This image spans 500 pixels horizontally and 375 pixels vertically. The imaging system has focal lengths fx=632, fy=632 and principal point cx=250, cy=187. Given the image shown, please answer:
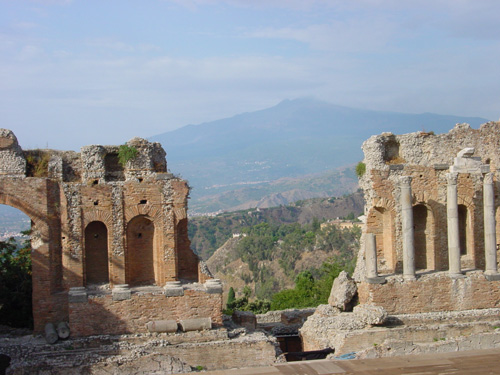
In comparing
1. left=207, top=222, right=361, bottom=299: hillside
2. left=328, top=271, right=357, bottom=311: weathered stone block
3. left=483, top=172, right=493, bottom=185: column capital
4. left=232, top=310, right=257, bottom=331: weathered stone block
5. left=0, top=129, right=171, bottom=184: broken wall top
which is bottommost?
left=207, top=222, right=361, bottom=299: hillside

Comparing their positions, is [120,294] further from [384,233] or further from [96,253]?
[384,233]

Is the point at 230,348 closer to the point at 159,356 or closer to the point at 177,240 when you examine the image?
the point at 159,356

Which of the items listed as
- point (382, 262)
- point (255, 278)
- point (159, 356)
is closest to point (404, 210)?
point (382, 262)

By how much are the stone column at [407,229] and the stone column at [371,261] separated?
3.49ft

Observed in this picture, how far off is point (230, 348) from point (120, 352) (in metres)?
3.37

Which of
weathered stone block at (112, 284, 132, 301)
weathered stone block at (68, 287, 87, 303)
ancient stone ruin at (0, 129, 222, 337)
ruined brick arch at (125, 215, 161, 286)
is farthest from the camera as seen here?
ruined brick arch at (125, 215, 161, 286)

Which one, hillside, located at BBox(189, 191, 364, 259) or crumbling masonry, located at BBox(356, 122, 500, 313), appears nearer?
crumbling masonry, located at BBox(356, 122, 500, 313)

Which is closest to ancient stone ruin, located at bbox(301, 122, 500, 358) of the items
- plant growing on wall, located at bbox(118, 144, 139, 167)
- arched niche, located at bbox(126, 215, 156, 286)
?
arched niche, located at bbox(126, 215, 156, 286)

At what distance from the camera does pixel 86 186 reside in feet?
72.3

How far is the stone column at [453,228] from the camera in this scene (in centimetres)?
2322

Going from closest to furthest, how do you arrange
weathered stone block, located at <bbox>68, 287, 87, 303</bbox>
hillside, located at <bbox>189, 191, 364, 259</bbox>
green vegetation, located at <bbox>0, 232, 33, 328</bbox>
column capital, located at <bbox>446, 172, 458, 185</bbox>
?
weathered stone block, located at <bbox>68, 287, 87, 303</bbox> → column capital, located at <bbox>446, 172, 458, 185</bbox> → green vegetation, located at <bbox>0, 232, 33, 328</bbox> → hillside, located at <bbox>189, 191, 364, 259</bbox>

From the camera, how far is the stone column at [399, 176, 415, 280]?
22.9m

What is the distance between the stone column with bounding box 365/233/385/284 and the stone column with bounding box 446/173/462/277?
2780mm

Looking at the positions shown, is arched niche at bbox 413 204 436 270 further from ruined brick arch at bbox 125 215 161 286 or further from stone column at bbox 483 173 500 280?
ruined brick arch at bbox 125 215 161 286
